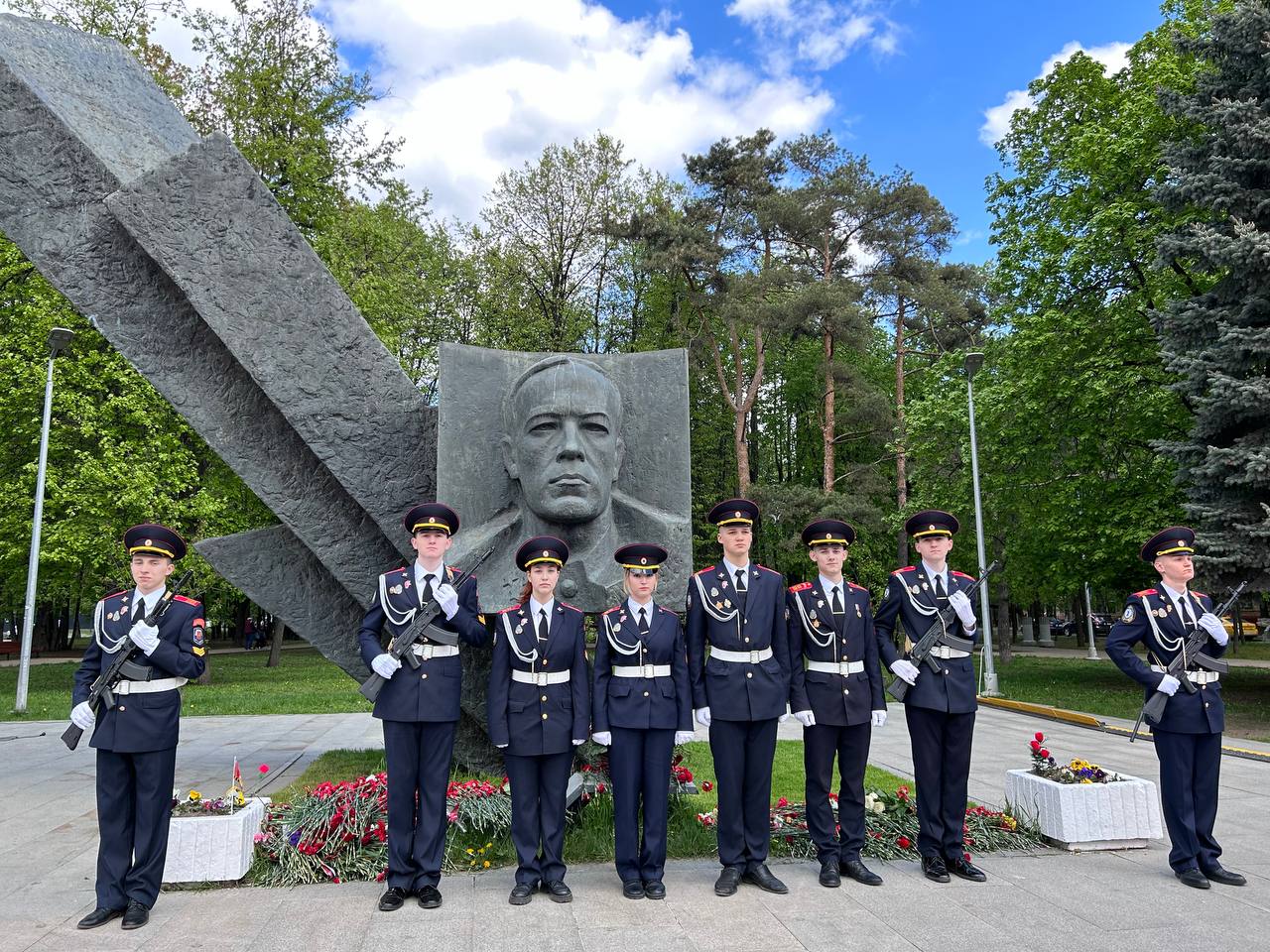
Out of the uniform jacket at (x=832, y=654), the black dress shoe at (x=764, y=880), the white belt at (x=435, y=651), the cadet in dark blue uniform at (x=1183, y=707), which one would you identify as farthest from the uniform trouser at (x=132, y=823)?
the cadet in dark blue uniform at (x=1183, y=707)

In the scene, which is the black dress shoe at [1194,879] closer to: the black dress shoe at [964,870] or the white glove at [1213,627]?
the black dress shoe at [964,870]

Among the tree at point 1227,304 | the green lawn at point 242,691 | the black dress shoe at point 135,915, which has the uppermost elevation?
the tree at point 1227,304

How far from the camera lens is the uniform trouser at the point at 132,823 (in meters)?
4.01

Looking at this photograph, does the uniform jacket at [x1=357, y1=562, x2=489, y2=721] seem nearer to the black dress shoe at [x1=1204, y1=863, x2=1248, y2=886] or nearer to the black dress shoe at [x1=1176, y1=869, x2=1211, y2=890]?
the black dress shoe at [x1=1176, y1=869, x2=1211, y2=890]

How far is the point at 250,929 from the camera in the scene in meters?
3.88

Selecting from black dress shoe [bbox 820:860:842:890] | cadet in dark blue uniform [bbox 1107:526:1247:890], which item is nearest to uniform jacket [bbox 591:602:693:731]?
black dress shoe [bbox 820:860:842:890]

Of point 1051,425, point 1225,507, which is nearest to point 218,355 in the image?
point 1225,507

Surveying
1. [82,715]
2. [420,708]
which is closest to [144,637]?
[82,715]

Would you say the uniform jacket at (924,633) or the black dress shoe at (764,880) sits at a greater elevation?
the uniform jacket at (924,633)

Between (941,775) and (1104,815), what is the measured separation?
1.29 m

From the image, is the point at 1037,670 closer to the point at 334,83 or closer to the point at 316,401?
the point at 316,401

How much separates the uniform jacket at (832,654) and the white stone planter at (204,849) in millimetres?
3012

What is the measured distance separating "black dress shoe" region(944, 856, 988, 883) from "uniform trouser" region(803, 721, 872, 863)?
506 mm

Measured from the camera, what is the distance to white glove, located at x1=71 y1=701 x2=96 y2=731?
13.0ft
